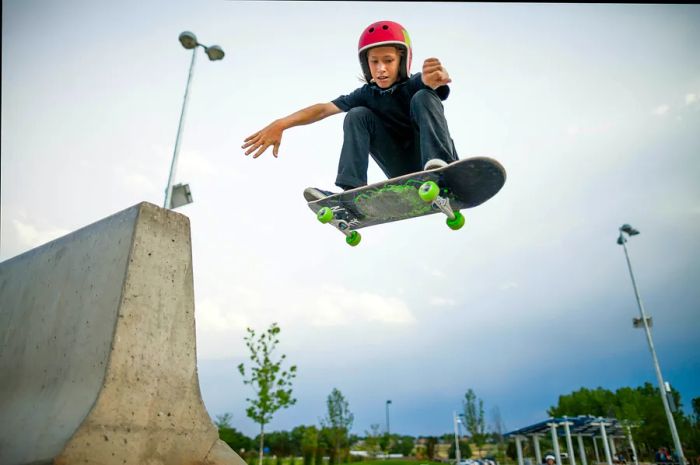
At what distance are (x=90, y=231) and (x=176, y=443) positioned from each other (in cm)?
194

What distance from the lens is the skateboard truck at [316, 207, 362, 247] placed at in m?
4.46

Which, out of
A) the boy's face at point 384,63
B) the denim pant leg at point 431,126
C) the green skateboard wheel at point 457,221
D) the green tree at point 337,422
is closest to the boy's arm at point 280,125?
the boy's face at point 384,63

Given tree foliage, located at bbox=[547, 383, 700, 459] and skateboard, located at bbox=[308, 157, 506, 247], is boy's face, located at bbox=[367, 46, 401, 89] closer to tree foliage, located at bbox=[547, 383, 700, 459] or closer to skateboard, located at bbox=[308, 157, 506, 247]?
skateboard, located at bbox=[308, 157, 506, 247]

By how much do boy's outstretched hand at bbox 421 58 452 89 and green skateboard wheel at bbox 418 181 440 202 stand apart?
2.93 feet

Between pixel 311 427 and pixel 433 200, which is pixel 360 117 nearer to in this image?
pixel 433 200

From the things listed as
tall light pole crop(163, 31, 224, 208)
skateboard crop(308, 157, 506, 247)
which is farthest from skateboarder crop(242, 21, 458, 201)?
tall light pole crop(163, 31, 224, 208)

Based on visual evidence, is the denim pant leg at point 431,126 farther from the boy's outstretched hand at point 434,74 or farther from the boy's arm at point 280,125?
the boy's arm at point 280,125

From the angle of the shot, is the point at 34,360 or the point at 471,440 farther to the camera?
the point at 471,440

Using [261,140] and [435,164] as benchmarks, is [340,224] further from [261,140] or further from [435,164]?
[435,164]

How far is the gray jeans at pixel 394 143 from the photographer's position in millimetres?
3900

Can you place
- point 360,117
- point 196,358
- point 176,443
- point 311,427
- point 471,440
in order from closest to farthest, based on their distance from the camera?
point 176,443 → point 196,358 → point 360,117 → point 311,427 → point 471,440

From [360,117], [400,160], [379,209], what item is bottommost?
[379,209]

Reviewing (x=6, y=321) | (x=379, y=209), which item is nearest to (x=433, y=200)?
(x=379, y=209)

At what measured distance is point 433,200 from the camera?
406cm
